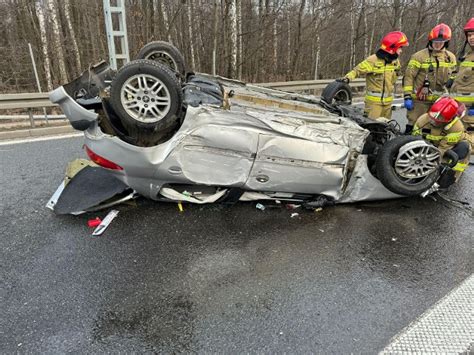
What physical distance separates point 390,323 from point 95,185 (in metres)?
2.87

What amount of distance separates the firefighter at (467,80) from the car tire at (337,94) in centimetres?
170

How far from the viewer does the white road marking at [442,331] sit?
199cm

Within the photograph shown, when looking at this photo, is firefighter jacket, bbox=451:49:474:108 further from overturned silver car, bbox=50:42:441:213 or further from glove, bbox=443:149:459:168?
overturned silver car, bbox=50:42:441:213

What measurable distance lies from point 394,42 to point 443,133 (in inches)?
64.3

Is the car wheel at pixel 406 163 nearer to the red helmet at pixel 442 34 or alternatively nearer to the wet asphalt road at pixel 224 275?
the wet asphalt road at pixel 224 275

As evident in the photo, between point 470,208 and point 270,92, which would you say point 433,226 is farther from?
point 270,92

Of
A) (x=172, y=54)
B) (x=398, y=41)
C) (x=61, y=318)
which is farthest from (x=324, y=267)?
(x=398, y=41)

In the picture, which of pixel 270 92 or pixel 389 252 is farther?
pixel 270 92

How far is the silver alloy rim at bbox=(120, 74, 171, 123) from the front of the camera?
2.86 metres

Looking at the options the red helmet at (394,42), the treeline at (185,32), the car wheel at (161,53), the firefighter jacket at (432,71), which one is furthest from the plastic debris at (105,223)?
the treeline at (185,32)

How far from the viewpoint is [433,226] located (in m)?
3.39

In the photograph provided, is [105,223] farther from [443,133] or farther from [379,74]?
[379,74]

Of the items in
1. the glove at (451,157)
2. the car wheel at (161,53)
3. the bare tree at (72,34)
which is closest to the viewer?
the glove at (451,157)

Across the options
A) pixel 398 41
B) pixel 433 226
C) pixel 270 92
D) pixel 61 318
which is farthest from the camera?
pixel 398 41
